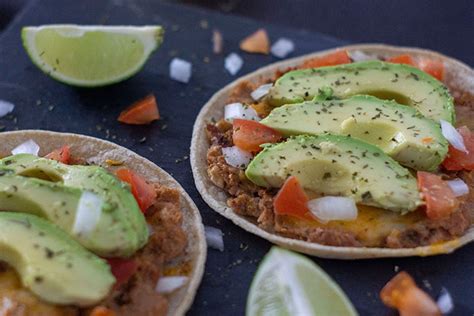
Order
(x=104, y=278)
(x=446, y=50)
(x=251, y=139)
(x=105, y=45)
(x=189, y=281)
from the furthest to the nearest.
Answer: (x=446, y=50), (x=105, y=45), (x=251, y=139), (x=189, y=281), (x=104, y=278)

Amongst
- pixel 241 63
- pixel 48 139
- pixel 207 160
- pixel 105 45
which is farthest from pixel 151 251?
pixel 241 63

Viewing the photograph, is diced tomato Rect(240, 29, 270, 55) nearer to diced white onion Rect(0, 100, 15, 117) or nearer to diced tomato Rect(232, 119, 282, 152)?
diced tomato Rect(232, 119, 282, 152)

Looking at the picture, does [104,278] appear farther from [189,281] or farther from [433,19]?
[433,19]

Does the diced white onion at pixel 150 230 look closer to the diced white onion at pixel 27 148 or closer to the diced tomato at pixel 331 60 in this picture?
the diced white onion at pixel 27 148

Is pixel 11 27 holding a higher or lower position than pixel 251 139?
lower

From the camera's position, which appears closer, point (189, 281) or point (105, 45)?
point (189, 281)

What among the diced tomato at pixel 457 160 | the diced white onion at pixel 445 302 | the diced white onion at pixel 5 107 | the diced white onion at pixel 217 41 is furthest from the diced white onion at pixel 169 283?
the diced white onion at pixel 217 41

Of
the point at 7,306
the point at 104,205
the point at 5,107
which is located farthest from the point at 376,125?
the point at 5,107
